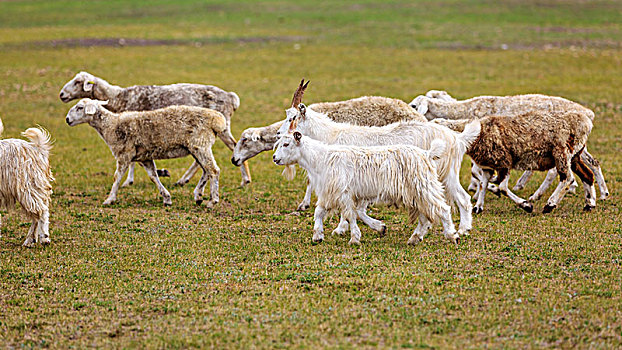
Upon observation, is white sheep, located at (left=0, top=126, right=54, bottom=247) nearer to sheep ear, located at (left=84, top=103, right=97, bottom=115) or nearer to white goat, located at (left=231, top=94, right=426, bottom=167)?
sheep ear, located at (left=84, top=103, right=97, bottom=115)

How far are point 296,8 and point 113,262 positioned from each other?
4815 cm

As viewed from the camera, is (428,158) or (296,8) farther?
(296,8)

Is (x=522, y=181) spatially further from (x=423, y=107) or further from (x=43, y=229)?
(x=43, y=229)

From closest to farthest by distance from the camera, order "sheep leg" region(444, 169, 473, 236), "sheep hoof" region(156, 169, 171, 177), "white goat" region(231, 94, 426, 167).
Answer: "sheep leg" region(444, 169, 473, 236)
"white goat" region(231, 94, 426, 167)
"sheep hoof" region(156, 169, 171, 177)

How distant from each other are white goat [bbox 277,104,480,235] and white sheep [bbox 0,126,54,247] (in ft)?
11.7

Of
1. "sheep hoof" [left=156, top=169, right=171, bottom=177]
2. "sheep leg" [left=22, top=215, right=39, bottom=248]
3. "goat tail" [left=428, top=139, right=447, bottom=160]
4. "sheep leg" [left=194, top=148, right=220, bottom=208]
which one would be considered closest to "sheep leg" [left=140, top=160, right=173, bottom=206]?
"sheep leg" [left=194, top=148, right=220, bottom=208]

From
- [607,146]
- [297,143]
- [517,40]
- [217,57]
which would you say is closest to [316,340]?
[297,143]

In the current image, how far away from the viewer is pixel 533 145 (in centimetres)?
1115

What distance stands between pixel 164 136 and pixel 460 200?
5304mm

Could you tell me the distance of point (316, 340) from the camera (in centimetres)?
654

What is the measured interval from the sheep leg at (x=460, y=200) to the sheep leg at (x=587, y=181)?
2.62 m

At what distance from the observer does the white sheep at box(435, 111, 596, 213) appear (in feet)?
36.6

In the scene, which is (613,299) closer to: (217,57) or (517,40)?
(217,57)

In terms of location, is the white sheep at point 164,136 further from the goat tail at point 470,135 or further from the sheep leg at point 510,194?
the sheep leg at point 510,194
